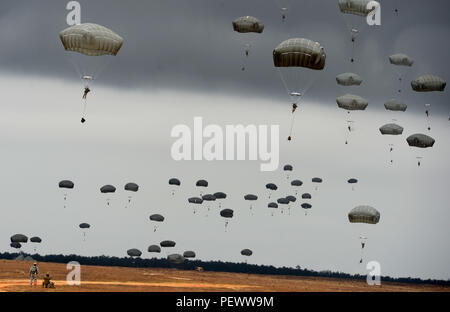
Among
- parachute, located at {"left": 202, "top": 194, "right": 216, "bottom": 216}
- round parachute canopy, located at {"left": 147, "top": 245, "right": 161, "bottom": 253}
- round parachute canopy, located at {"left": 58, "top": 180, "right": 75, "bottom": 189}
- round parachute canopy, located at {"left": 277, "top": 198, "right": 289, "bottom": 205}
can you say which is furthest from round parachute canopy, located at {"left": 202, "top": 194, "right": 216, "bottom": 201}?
round parachute canopy, located at {"left": 58, "top": 180, "right": 75, "bottom": 189}

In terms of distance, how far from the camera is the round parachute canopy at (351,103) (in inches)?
4099

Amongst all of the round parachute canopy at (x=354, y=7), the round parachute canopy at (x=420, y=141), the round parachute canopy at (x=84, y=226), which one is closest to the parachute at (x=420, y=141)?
the round parachute canopy at (x=420, y=141)

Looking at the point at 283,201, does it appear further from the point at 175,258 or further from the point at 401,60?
the point at 401,60

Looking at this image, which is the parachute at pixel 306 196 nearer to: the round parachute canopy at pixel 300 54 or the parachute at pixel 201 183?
the parachute at pixel 201 183

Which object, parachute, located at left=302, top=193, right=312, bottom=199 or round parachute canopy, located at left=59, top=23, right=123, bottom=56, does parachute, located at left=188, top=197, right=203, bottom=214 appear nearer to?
parachute, located at left=302, top=193, right=312, bottom=199

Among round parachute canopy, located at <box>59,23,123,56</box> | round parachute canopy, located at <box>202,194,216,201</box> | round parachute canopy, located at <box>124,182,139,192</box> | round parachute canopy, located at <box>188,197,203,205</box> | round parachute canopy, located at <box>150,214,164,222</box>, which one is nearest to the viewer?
round parachute canopy, located at <box>59,23,123,56</box>

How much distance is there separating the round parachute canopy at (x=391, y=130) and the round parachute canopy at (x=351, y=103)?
6.05 m

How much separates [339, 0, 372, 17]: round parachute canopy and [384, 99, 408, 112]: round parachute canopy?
20.1 m

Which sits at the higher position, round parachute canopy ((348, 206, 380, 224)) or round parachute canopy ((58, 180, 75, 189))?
round parachute canopy ((58, 180, 75, 189))

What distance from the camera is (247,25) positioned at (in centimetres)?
9462

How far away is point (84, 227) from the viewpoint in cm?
15075

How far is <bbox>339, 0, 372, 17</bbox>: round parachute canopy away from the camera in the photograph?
89750 mm
